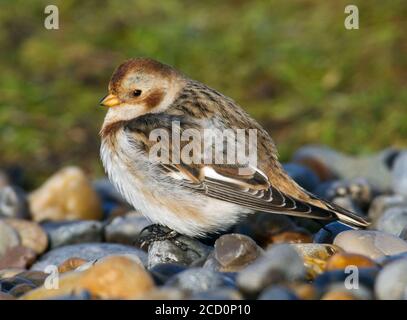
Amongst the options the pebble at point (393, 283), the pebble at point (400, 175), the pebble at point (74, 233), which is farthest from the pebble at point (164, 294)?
the pebble at point (400, 175)

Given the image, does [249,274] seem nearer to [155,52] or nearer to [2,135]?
[2,135]

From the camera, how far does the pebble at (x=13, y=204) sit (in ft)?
23.9

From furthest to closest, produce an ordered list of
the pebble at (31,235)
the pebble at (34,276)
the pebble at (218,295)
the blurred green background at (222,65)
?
1. the blurred green background at (222,65)
2. the pebble at (31,235)
3. the pebble at (34,276)
4. the pebble at (218,295)

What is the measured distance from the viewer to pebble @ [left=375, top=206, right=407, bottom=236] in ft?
20.0

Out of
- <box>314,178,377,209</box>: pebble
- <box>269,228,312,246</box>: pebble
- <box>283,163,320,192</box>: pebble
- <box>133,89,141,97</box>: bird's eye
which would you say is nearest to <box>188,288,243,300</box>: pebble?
<box>269,228,312,246</box>: pebble

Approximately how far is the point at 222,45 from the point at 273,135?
201cm

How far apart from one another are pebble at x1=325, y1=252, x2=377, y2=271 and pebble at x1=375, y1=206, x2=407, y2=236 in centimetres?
169

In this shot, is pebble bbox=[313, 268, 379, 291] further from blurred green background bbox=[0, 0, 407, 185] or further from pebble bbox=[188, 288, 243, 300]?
blurred green background bbox=[0, 0, 407, 185]

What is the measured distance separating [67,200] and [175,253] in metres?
2.36

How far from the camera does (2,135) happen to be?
902 centimetres

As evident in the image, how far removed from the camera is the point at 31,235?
20.8 feet

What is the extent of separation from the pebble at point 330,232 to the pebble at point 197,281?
137cm

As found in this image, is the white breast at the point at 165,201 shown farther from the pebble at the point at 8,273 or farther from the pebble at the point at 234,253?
the pebble at the point at 8,273
